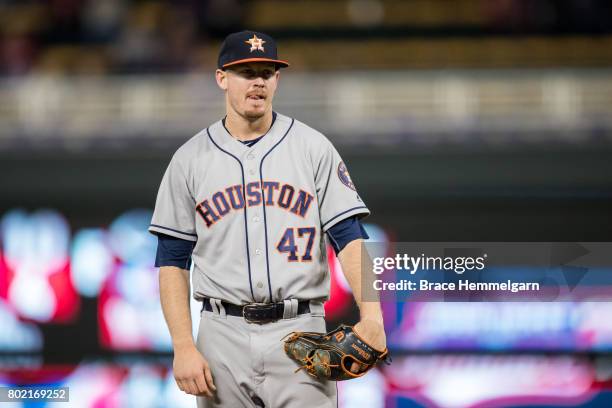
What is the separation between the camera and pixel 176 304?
279 cm

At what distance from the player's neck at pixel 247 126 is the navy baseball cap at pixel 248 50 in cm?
16

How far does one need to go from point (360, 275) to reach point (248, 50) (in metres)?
0.70

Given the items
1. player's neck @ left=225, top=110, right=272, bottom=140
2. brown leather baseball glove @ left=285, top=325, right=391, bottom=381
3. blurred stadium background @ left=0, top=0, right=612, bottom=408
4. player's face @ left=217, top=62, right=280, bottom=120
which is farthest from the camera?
blurred stadium background @ left=0, top=0, right=612, bottom=408

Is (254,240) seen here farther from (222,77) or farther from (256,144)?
(222,77)

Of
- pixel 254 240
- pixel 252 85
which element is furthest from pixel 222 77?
pixel 254 240

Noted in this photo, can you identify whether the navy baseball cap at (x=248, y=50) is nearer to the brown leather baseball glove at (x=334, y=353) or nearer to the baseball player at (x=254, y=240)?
the baseball player at (x=254, y=240)

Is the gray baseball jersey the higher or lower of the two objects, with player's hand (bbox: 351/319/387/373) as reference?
higher

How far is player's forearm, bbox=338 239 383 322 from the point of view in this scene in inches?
105

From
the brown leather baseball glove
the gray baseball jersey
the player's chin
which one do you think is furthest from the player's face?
the brown leather baseball glove

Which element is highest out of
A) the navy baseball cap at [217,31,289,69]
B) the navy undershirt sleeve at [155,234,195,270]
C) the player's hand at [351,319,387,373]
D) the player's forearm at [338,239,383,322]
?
the navy baseball cap at [217,31,289,69]

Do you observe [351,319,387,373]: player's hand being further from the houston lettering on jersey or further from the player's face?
the player's face

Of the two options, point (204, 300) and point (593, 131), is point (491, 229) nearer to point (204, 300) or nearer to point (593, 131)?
point (593, 131)

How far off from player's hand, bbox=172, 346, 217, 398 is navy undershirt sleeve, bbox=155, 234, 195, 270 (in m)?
0.27

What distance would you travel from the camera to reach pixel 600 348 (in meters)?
6.18
